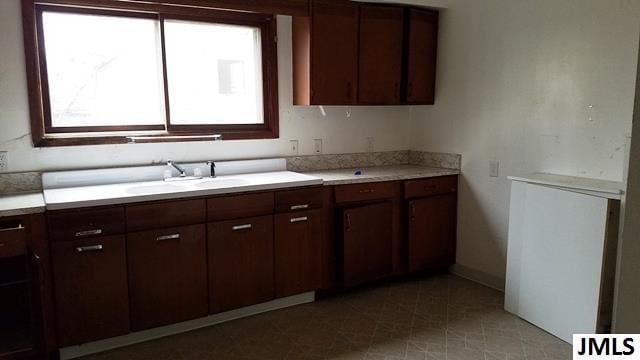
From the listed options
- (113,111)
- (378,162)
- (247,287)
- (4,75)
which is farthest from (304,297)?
(4,75)

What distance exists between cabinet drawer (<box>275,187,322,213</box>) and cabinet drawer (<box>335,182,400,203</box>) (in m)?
0.18

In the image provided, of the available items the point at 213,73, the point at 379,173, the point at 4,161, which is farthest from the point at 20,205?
the point at 379,173

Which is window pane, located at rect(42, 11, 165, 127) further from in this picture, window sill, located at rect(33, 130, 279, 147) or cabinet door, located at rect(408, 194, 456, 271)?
cabinet door, located at rect(408, 194, 456, 271)

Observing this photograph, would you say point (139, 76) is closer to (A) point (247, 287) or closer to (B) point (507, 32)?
(A) point (247, 287)

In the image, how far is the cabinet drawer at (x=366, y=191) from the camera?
10.9ft

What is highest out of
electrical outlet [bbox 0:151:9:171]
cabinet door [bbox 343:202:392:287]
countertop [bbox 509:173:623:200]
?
electrical outlet [bbox 0:151:9:171]

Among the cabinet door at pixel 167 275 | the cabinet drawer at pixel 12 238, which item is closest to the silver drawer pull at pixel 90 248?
the cabinet door at pixel 167 275

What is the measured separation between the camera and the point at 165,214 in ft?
8.77

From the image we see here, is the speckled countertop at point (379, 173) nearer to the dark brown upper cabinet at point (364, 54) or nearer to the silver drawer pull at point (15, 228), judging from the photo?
the dark brown upper cabinet at point (364, 54)

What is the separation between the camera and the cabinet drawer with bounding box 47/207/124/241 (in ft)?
7.89

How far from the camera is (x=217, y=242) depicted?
9.36 feet

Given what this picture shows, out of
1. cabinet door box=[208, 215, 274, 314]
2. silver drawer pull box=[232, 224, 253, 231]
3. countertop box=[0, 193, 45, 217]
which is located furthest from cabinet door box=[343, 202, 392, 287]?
countertop box=[0, 193, 45, 217]

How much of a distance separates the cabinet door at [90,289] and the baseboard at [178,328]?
4.7 inches

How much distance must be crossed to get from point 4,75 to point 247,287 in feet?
6.35
